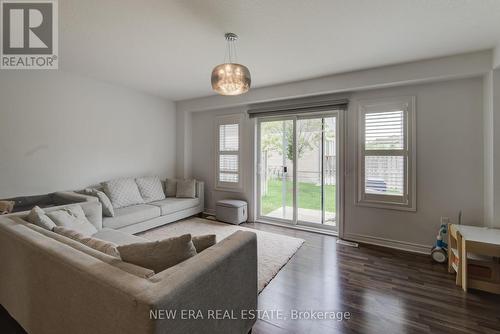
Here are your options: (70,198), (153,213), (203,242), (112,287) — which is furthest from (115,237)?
(112,287)

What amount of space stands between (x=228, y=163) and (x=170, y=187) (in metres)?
1.35

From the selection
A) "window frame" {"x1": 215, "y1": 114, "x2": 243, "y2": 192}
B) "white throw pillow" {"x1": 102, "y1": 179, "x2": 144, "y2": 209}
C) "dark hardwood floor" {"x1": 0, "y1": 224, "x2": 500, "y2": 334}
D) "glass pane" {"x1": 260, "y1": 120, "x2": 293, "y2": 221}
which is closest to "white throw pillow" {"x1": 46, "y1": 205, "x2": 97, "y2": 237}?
"dark hardwood floor" {"x1": 0, "y1": 224, "x2": 500, "y2": 334}

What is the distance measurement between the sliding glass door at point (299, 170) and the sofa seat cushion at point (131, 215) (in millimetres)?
2037

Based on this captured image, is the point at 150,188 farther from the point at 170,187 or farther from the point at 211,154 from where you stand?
the point at 211,154

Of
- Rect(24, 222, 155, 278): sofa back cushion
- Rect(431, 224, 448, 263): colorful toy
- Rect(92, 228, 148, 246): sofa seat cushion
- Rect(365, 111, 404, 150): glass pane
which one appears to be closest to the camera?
Rect(24, 222, 155, 278): sofa back cushion

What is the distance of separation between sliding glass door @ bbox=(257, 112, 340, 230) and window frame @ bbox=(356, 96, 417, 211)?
37 centimetres

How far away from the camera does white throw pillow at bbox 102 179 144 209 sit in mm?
3504

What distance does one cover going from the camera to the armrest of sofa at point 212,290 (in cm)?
90

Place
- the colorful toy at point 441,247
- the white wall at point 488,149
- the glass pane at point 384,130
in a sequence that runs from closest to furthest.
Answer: the white wall at point 488,149
the colorful toy at point 441,247
the glass pane at point 384,130

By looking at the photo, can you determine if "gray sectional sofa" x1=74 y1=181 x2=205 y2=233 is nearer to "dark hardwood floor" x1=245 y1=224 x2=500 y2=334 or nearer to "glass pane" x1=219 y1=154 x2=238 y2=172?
"glass pane" x1=219 y1=154 x2=238 y2=172

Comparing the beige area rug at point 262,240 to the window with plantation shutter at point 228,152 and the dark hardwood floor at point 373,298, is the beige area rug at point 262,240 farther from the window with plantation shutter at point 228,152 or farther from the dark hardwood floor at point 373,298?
the window with plantation shutter at point 228,152

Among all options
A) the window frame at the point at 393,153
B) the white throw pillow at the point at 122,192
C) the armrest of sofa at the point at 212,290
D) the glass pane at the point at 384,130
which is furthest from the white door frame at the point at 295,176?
the armrest of sofa at the point at 212,290

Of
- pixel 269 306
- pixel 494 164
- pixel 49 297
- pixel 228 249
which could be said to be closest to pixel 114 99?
pixel 49 297

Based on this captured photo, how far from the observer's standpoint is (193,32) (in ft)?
7.36
